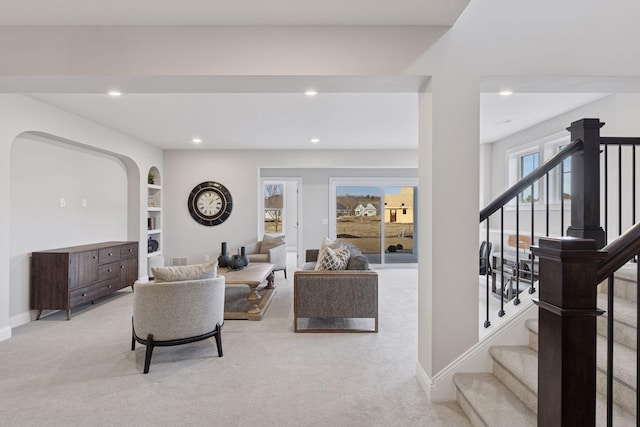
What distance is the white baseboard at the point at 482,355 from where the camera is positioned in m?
2.24

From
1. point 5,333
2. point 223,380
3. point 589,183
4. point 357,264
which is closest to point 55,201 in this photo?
point 5,333

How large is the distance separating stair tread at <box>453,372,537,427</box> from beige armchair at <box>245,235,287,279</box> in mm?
4229

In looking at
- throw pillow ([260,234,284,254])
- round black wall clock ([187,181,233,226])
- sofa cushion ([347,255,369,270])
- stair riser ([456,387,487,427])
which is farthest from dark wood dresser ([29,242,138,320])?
stair riser ([456,387,487,427])

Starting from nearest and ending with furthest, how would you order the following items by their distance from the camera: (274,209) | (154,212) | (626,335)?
(626,335), (154,212), (274,209)

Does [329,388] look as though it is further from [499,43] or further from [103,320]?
[103,320]

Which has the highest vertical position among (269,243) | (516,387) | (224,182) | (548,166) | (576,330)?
(224,182)

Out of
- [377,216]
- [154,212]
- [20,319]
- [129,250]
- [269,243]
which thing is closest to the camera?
[20,319]

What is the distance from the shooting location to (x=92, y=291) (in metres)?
4.40

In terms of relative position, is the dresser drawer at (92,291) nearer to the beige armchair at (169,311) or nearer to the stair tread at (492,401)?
the beige armchair at (169,311)

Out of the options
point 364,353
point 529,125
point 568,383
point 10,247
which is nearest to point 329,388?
point 364,353

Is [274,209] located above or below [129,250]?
above

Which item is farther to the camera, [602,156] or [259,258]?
[259,258]

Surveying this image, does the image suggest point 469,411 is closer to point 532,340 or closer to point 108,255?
point 532,340

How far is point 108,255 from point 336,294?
11.2 feet
